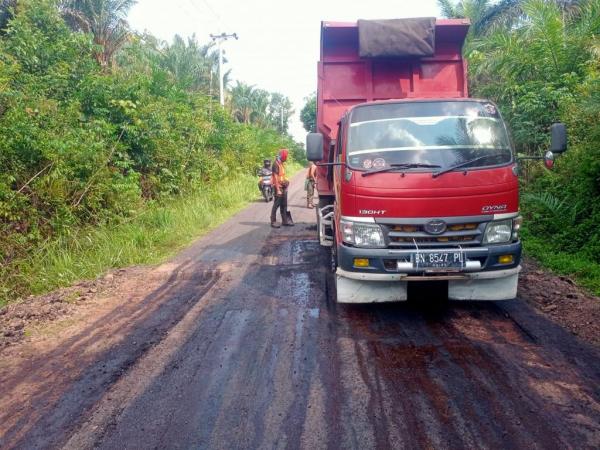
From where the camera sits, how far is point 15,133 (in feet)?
23.5

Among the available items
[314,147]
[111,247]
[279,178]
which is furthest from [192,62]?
[314,147]

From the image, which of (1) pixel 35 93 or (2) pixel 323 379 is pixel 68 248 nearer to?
A: (1) pixel 35 93

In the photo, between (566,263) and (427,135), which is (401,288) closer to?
(427,135)

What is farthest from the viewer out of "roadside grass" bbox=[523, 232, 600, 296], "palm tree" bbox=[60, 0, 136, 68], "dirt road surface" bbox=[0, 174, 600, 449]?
"palm tree" bbox=[60, 0, 136, 68]

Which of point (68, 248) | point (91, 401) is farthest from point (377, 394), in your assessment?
point (68, 248)

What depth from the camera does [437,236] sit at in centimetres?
447

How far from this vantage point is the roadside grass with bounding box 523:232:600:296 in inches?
231

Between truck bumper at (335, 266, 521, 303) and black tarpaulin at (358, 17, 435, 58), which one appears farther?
black tarpaulin at (358, 17, 435, 58)

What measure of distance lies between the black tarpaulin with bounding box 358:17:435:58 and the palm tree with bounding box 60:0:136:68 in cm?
1459

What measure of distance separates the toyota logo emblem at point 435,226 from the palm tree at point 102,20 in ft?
57.2

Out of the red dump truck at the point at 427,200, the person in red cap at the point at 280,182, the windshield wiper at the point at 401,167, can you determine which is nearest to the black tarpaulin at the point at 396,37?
the red dump truck at the point at 427,200

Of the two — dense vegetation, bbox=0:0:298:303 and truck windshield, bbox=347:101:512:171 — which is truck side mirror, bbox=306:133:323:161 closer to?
truck windshield, bbox=347:101:512:171

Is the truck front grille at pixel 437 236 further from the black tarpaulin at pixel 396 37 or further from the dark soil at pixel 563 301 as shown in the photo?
the black tarpaulin at pixel 396 37

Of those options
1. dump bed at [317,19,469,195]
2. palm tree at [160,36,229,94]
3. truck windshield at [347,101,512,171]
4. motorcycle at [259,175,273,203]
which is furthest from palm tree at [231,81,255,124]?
truck windshield at [347,101,512,171]
